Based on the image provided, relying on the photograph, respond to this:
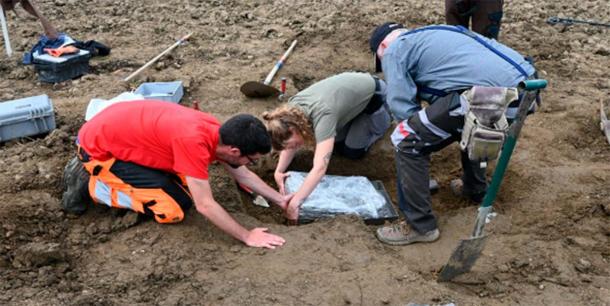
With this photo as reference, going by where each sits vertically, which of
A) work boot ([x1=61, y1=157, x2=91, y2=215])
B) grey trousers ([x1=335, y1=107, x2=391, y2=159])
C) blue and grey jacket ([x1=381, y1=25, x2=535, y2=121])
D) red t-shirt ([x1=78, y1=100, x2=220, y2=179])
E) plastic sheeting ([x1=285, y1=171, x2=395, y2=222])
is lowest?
plastic sheeting ([x1=285, y1=171, x2=395, y2=222])

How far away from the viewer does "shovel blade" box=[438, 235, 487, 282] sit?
300 centimetres

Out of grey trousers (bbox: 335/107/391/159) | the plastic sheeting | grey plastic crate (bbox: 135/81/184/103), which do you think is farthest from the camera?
grey plastic crate (bbox: 135/81/184/103)

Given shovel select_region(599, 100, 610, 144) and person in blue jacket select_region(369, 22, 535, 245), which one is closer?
person in blue jacket select_region(369, 22, 535, 245)

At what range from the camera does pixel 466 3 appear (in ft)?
18.1

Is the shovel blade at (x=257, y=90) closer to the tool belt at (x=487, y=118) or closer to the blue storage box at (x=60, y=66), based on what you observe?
the blue storage box at (x=60, y=66)

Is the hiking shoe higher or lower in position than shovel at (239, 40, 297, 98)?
lower

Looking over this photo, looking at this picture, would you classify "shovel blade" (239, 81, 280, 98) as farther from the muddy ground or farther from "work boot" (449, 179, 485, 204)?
"work boot" (449, 179, 485, 204)

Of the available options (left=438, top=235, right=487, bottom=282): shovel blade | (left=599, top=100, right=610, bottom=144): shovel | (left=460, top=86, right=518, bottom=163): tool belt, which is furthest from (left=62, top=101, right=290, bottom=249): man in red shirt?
(left=599, top=100, right=610, bottom=144): shovel

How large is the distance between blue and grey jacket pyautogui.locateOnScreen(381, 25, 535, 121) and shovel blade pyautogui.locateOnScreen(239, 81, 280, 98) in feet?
6.60

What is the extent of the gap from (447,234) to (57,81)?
4.19 m

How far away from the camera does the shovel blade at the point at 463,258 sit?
300 centimetres

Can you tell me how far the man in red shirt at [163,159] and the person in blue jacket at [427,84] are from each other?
2.68 ft

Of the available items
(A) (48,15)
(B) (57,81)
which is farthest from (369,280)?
(A) (48,15)

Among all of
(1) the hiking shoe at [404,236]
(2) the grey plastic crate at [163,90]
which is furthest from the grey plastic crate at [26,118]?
(1) the hiking shoe at [404,236]
